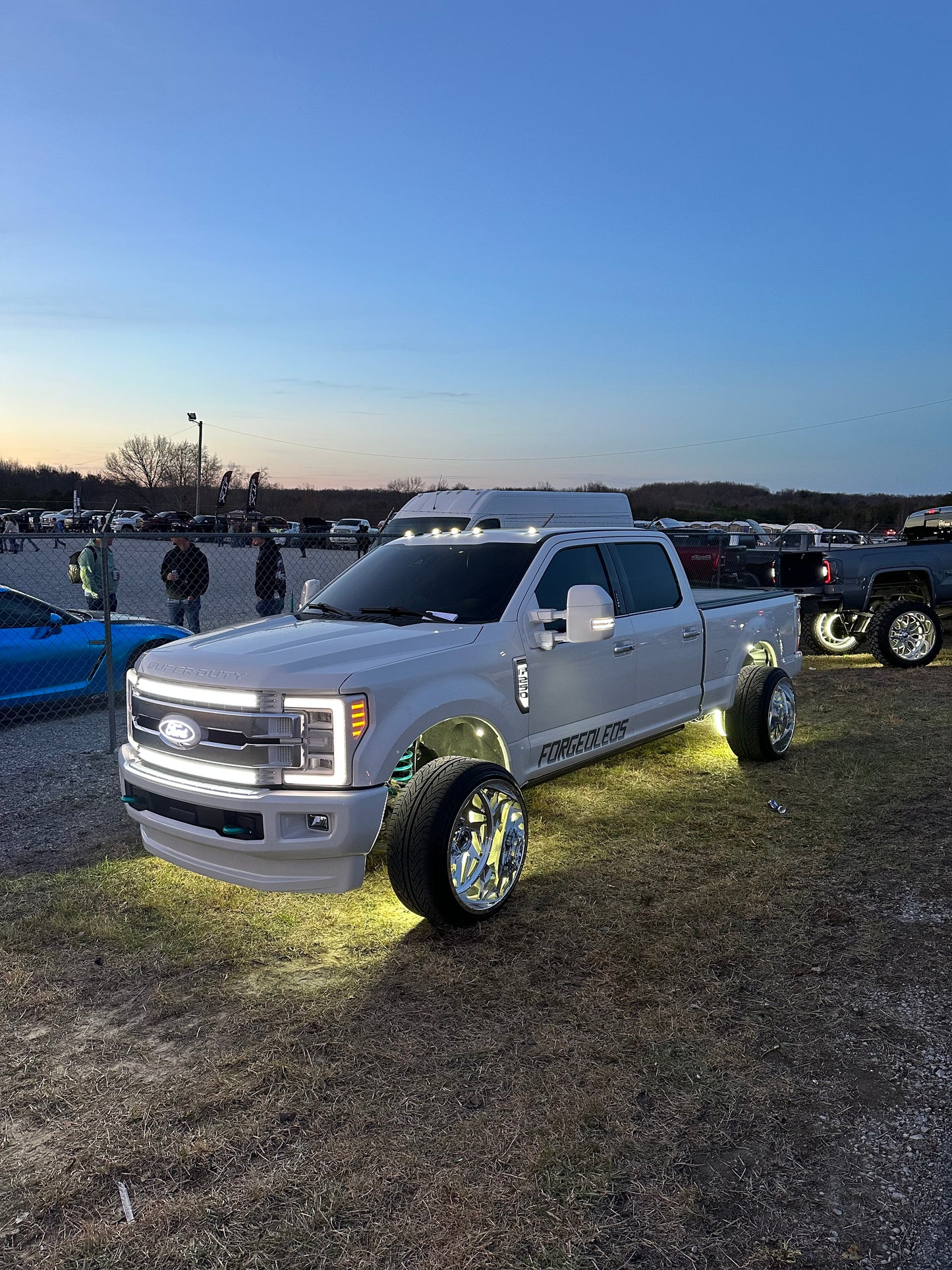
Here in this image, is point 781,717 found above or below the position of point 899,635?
below

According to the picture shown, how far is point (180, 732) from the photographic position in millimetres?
4324

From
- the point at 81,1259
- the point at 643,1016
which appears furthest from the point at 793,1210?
the point at 81,1259

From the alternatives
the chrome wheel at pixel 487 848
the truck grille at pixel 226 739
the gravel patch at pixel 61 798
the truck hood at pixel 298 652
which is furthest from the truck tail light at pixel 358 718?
the gravel patch at pixel 61 798

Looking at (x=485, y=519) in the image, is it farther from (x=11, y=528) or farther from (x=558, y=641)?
(x=11, y=528)

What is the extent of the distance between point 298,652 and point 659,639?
2.77m

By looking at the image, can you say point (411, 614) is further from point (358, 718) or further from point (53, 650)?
point (53, 650)

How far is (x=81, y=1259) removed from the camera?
250 centimetres

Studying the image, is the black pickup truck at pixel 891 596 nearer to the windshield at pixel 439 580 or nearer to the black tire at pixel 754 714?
the black tire at pixel 754 714

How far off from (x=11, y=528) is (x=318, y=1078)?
4924cm

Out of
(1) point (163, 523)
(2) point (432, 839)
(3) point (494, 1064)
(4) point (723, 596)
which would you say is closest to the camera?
(3) point (494, 1064)

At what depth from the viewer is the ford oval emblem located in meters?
4.26

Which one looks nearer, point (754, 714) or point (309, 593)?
point (309, 593)

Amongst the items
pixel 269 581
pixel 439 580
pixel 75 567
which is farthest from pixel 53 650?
pixel 75 567

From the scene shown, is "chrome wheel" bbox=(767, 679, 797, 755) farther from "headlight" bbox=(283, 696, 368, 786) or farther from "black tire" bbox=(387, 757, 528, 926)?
"headlight" bbox=(283, 696, 368, 786)
